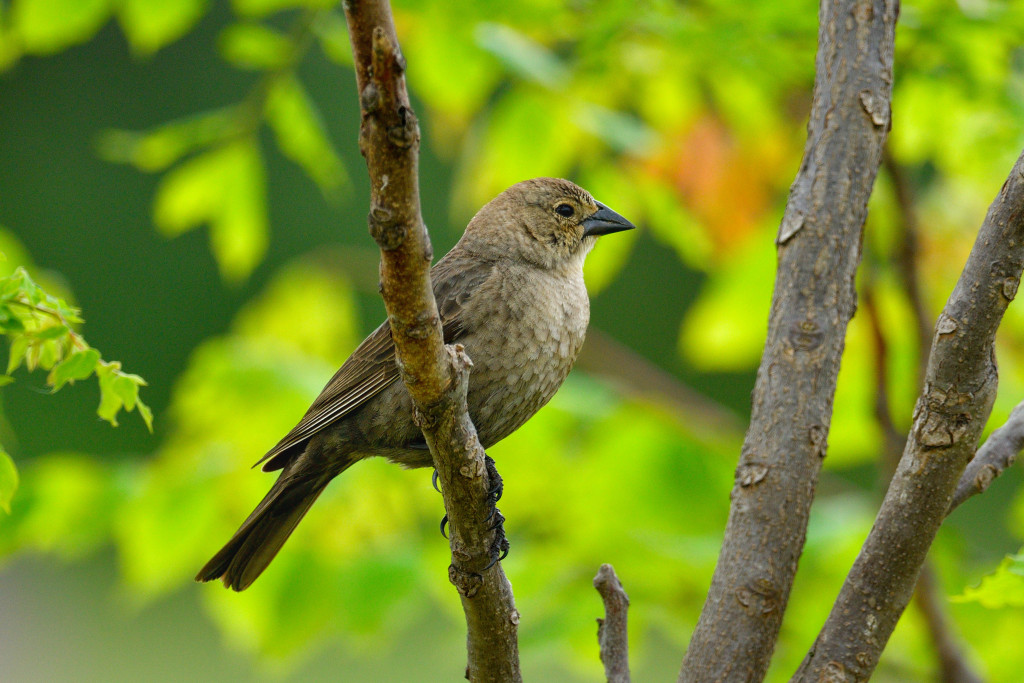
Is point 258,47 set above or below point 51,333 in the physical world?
above

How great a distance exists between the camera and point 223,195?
→ 340 cm

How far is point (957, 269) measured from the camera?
396cm

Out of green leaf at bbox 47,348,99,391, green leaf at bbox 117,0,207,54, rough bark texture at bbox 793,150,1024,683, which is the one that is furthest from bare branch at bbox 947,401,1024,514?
green leaf at bbox 117,0,207,54

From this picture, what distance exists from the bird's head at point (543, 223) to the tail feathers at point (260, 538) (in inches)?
35.2

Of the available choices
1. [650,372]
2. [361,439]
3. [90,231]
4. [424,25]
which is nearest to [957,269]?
[650,372]

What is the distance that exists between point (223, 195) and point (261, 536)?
4.05ft

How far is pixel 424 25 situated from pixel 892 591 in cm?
237

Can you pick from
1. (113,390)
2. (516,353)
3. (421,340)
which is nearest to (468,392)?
(516,353)

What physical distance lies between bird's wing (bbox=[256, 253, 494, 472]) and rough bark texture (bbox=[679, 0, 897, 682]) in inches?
33.6

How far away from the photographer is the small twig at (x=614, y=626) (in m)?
2.17

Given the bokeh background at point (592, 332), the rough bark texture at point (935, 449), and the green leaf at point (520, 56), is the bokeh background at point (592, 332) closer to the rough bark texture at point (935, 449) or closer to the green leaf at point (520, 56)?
the green leaf at point (520, 56)

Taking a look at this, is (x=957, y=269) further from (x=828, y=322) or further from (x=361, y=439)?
(x=361, y=439)

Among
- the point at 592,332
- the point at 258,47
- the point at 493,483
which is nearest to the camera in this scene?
the point at 493,483

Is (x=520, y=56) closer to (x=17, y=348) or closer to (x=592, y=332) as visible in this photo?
(x=592, y=332)
